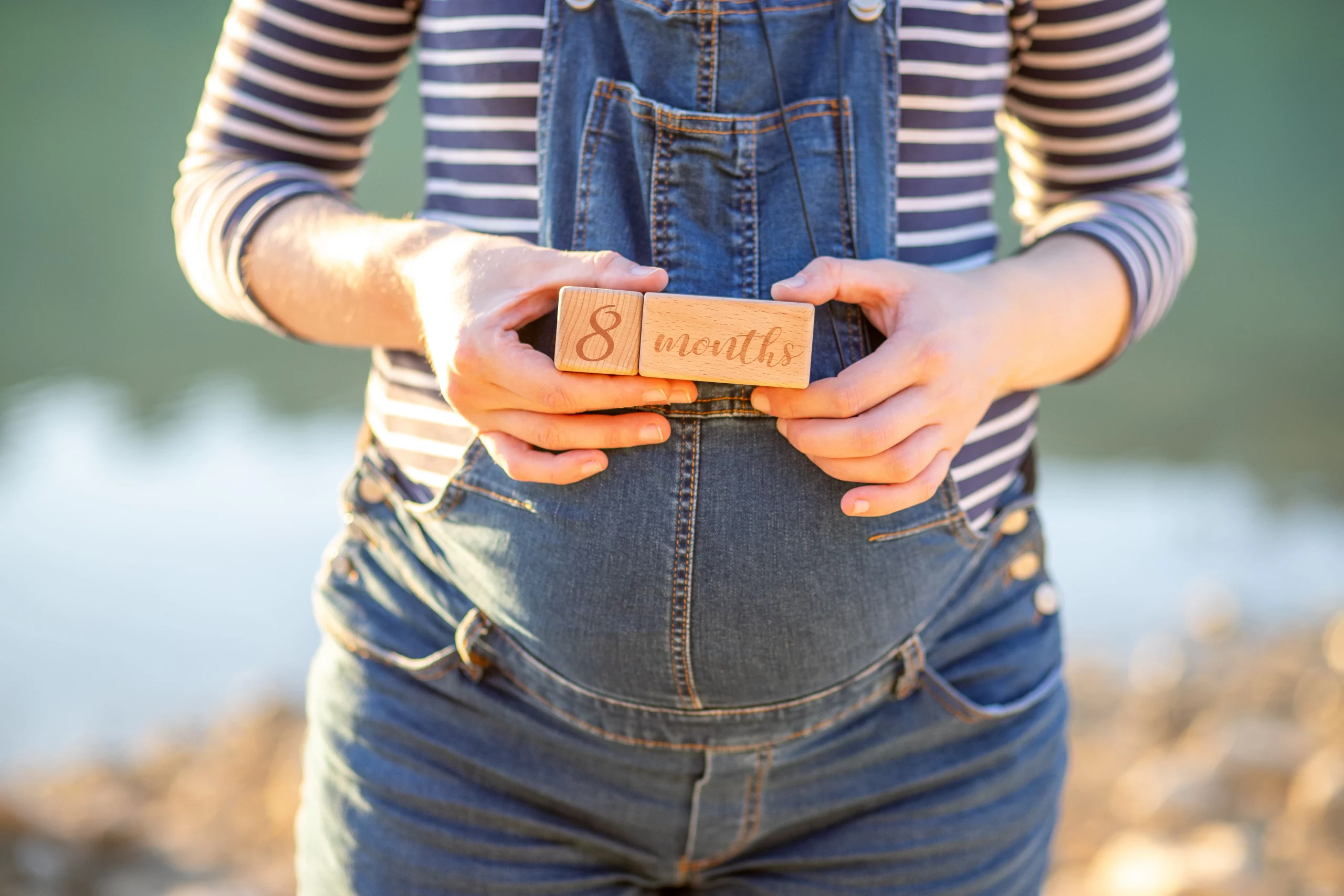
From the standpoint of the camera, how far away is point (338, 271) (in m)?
0.90

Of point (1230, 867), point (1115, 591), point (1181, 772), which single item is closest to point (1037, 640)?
point (1230, 867)

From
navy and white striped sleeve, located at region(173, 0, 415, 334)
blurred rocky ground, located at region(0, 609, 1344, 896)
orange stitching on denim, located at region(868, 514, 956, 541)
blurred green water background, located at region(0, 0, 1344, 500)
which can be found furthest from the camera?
blurred green water background, located at region(0, 0, 1344, 500)

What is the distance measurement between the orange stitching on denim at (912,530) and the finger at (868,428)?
0.10 metres

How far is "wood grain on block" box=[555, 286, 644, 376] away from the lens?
735 millimetres

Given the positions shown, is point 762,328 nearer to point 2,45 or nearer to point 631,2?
point 631,2

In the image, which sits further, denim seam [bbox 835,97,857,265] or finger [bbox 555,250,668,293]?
denim seam [bbox 835,97,857,265]

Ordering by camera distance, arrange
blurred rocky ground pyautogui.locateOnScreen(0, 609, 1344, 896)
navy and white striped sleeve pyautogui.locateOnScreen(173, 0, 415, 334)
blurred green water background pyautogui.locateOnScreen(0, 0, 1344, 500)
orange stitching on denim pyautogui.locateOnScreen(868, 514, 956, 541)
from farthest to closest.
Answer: blurred green water background pyautogui.locateOnScreen(0, 0, 1344, 500)
blurred rocky ground pyautogui.locateOnScreen(0, 609, 1344, 896)
navy and white striped sleeve pyautogui.locateOnScreen(173, 0, 415, 334)
orange stitching on denim pyautogui.locateOnScreen(868, 514, 956, 541)

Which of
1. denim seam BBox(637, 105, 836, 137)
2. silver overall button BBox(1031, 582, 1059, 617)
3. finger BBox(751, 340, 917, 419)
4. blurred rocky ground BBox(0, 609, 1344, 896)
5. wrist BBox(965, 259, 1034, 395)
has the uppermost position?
denim seam BBox(637, 105, 836, 137)

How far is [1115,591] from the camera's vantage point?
3.61 m

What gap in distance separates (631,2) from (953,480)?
0.49 meters

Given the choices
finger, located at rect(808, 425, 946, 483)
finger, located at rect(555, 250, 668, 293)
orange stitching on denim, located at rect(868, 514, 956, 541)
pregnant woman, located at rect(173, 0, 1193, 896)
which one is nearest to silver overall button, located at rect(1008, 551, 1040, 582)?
pregnant woman, located at rect(173, 0, 1193, 896)

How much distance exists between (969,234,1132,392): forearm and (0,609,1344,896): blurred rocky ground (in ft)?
4.76

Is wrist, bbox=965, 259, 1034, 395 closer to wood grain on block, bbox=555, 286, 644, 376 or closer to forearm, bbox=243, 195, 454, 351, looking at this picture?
wood grain on block, bbox=555, 286, 644, 376

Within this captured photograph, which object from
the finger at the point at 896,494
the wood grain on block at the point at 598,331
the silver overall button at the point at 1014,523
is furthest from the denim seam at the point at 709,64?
the silver overall button at the point at 1014,523
